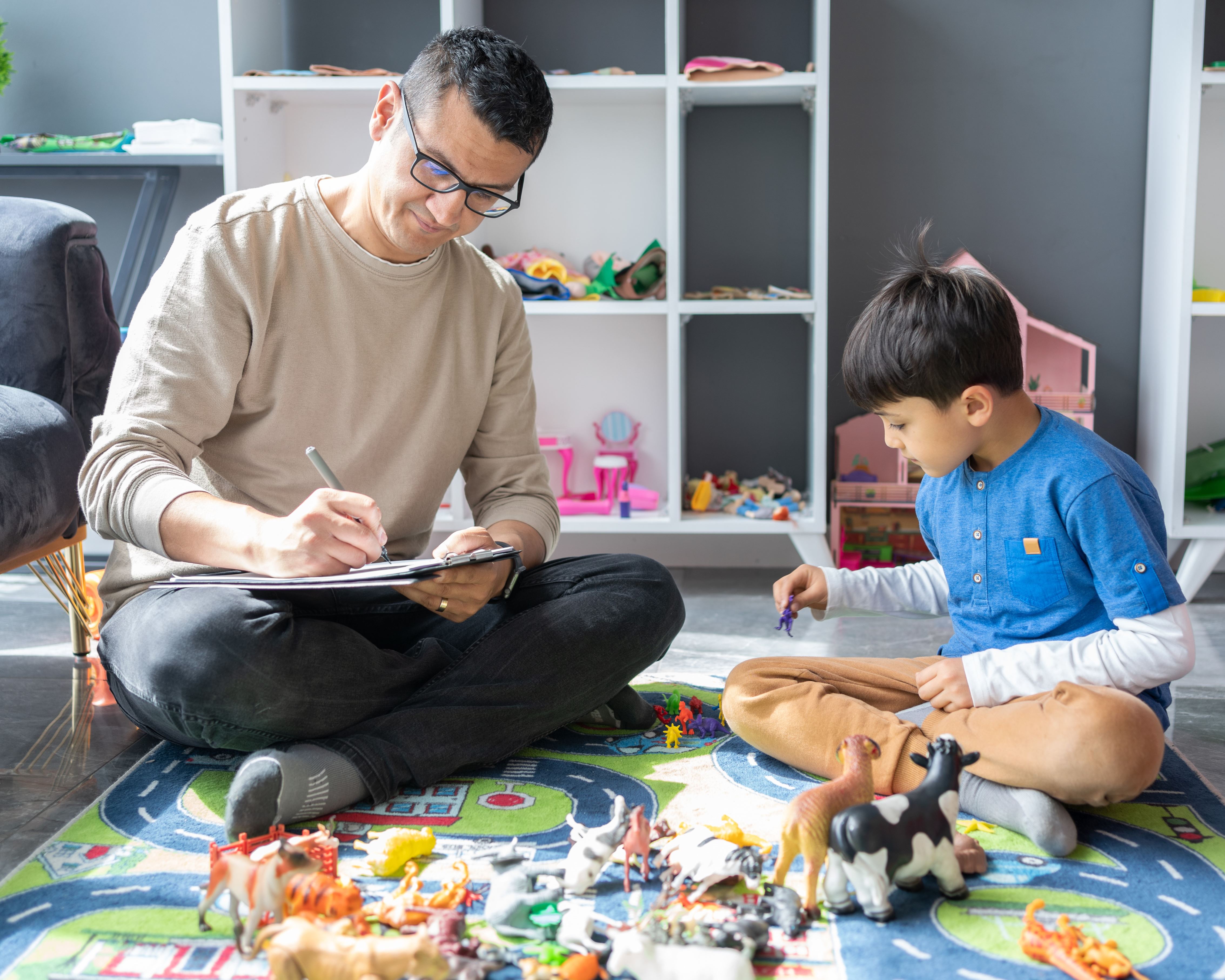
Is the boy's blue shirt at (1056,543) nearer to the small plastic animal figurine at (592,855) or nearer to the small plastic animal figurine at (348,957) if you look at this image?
the small plastic animal figurine at (592,855)

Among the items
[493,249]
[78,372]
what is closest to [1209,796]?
[78,372]

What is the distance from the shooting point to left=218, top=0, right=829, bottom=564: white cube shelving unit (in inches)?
84.5

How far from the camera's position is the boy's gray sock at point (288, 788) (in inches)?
38.5

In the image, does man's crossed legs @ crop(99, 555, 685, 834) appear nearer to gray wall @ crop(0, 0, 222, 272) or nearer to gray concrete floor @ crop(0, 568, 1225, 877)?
gray concrete floor @ crop(0, 568, 1225, 877)

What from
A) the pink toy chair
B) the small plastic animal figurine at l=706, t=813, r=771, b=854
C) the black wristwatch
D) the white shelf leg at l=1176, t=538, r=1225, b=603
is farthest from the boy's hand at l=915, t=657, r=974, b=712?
the pink toy chair

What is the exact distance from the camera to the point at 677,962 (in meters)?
0.75

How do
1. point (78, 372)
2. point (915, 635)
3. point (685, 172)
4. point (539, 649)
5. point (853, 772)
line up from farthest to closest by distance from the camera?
point (685, 172) < point (915, 635) < point (78, 372) < point (539, 649) < point (853, 772)

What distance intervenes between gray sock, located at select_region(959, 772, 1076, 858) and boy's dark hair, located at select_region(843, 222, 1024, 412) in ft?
1.27

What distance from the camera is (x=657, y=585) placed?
1.31m

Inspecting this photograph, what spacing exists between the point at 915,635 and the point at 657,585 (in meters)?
0.72

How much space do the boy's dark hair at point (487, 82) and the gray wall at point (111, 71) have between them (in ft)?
4.88

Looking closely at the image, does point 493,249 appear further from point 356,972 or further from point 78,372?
point 356,972

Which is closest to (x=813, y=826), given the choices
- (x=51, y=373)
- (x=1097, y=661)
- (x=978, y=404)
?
(x=1097, y=661)

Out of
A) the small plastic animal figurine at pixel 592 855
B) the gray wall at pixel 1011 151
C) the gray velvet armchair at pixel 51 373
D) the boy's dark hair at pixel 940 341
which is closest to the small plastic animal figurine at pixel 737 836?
the small plastic animal figurine at pixel 592 855
